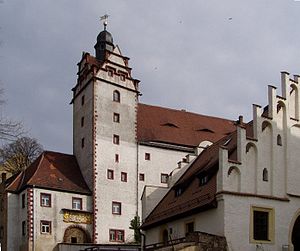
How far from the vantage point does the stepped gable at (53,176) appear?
55.9 meters

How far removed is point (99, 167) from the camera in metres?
58.8

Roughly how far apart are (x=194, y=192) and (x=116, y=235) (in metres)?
27.1

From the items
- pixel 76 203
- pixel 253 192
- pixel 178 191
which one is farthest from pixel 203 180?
pixel 76 203

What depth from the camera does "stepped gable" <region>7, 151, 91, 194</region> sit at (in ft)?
183

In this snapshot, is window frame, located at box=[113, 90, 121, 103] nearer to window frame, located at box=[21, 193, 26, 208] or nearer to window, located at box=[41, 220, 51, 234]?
window frame, located at box=[21, 193, 26, 208]

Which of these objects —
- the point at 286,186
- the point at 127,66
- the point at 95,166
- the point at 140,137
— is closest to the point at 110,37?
the point at 127,66

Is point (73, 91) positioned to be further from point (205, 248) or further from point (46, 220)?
point (205, 248)

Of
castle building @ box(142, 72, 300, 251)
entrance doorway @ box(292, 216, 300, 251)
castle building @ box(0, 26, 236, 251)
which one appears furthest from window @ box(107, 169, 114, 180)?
entrance doorway @ box(292, 216, 300, 251)

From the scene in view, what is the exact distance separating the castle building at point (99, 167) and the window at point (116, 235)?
0.31 ft

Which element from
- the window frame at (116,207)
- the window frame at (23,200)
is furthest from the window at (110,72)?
the window frame at (23,200)

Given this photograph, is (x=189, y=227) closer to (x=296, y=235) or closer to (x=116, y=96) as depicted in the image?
(x=296, y=235)

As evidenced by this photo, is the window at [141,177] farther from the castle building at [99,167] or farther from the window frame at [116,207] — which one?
the window frame at [116,207]

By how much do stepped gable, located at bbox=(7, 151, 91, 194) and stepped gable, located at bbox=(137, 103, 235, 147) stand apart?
7628 millimetres

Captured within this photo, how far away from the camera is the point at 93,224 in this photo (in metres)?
57.5
